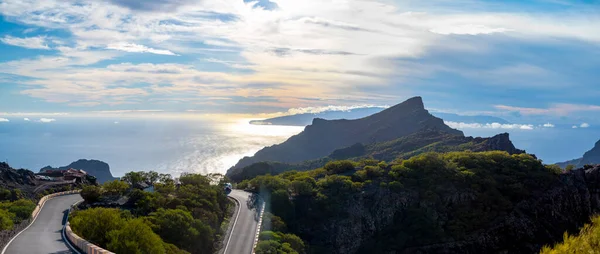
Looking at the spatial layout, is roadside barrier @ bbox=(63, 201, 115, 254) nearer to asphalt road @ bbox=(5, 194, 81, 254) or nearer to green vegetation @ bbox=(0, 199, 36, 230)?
asphalt road @ bbox=(5, 194, 81, 254)

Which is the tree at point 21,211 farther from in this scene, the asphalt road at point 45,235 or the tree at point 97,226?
the tree at point 97,226

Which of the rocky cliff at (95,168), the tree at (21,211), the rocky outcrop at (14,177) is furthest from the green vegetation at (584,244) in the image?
the rocky cliff at (95,168)

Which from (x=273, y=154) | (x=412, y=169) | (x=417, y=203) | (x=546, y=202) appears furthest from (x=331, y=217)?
(x=273, y=154)

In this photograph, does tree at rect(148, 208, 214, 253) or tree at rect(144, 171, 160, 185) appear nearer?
tree at rect(148, 208, 214, 253)

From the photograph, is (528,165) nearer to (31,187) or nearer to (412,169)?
(412,169)

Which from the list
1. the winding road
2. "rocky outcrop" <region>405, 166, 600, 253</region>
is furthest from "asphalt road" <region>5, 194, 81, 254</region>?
"rocky outcrop" <region>405, 166, 600, 253</region>

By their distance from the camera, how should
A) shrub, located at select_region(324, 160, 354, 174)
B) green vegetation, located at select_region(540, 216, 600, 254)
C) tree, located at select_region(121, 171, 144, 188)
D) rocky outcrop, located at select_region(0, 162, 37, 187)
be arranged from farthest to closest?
shrub, located at select_region(324, 160, 354, 174) → rocky outcrop, located at select_region(0, 162, 37, 187) → tree, located at select_region(121, 171, 144, 188) → green vegetation, located at select_region(540, 216, 600, 254)

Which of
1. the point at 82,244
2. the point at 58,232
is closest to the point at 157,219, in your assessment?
the point at 58,232
